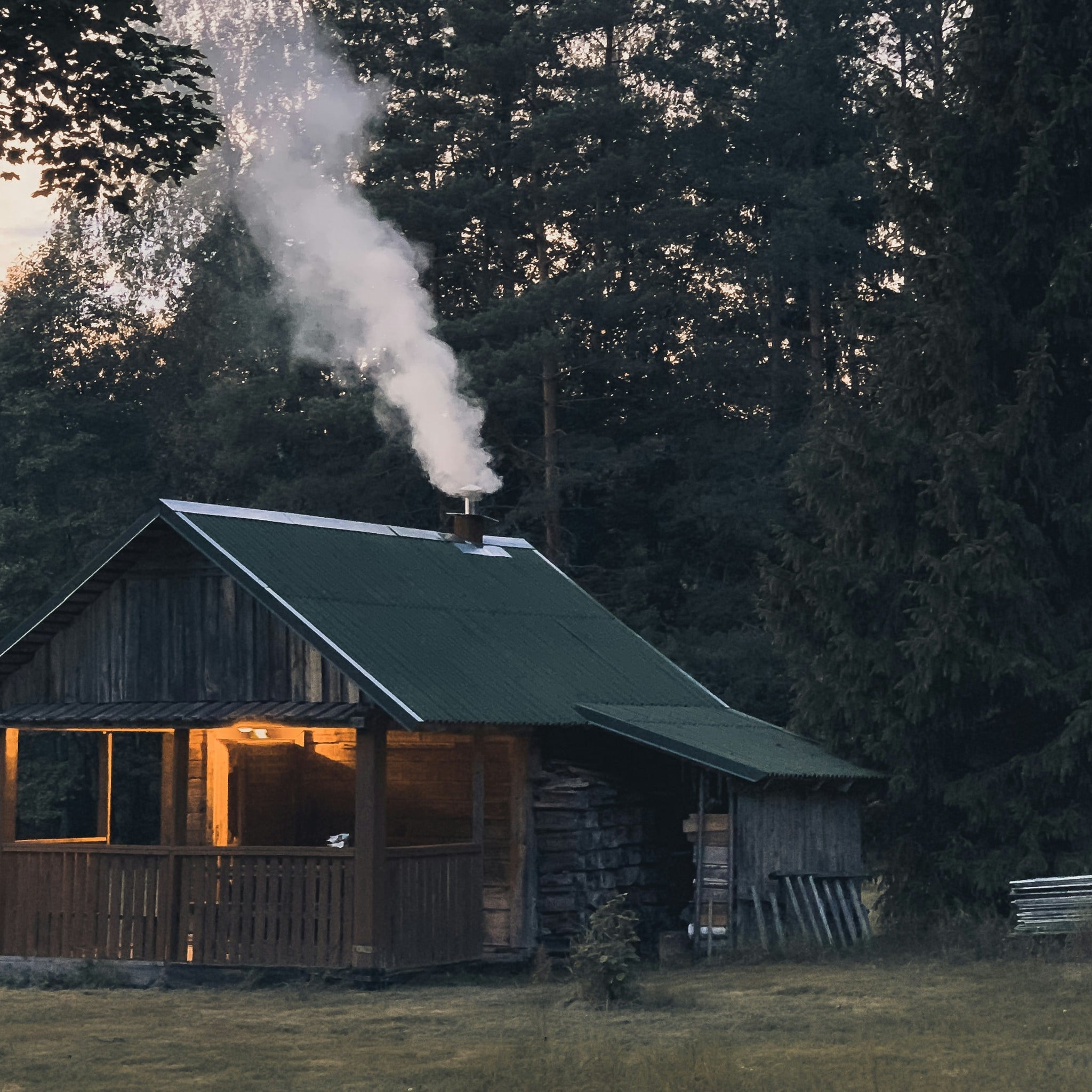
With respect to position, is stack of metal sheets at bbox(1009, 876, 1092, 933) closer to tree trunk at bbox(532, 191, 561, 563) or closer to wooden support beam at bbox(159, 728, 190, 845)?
wooden support beam at bbox(159, 728, 190, 845)

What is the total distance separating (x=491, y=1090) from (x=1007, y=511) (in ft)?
46.8

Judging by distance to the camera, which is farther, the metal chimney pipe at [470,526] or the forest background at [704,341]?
the metal chimney pipe at [470,526]

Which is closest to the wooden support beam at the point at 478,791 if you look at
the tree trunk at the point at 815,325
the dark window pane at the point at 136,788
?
the dark window pane at the point at 136,788

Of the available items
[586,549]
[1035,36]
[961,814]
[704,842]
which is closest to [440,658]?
[704,842]

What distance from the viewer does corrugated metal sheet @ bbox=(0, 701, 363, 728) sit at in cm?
2105

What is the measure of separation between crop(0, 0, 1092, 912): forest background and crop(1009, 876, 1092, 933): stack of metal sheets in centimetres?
223

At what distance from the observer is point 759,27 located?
47438 mm

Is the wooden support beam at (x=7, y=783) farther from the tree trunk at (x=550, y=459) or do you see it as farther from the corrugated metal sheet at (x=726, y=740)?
the tree trunk at (x=550, y=459)

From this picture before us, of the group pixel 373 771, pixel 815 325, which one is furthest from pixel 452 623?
pixel 815 325

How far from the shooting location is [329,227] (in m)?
33.8

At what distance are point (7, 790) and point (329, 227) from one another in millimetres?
13428

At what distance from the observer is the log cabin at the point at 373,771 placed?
21.4 meters

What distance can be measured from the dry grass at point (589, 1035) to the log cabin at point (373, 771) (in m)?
1.05

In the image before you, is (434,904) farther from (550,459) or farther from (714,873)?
(550,459)
